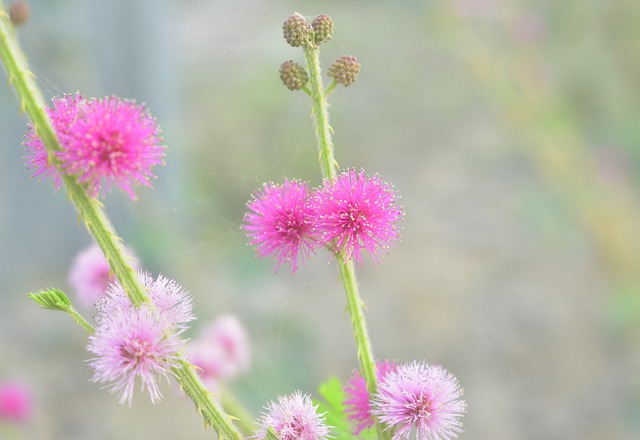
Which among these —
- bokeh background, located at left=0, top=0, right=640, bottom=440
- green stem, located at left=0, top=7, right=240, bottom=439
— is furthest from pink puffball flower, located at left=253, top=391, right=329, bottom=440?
bokeh background, located at left=0, top=0, right=640, bottom=440

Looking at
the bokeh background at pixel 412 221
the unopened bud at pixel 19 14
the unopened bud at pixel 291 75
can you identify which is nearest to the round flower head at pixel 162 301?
the unopened bud at pixel 291 75

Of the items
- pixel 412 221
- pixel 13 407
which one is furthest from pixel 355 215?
pixel 412 221

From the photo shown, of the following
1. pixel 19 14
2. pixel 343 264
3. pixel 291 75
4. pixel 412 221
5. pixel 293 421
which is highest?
pixel 412 221

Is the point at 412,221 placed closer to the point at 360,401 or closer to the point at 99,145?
the point at 360,401

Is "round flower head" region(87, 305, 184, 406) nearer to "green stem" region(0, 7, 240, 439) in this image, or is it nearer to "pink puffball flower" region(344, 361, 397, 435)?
"green stem" region(0, 7, 240, 439)

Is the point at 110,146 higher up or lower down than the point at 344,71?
lower down

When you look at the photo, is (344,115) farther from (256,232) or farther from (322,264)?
(256,232)

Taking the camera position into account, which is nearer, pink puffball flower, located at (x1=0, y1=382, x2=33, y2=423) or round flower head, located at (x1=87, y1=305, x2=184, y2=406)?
round flower head, located at (x1=87, y1=305, x2=184, y2=406)
